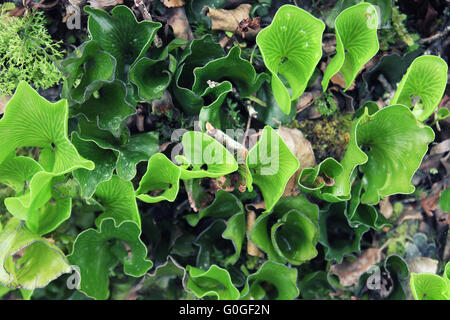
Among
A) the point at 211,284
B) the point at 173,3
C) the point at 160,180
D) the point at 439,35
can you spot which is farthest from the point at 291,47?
A: the point at 211,284

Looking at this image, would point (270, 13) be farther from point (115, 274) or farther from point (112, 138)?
point (115, 274)

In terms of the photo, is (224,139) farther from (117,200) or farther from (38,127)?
(38,127)

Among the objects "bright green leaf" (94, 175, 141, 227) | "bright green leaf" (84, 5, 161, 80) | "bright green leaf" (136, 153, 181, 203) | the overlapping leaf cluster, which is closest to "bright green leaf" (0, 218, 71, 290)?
the overlapping leaf cluster

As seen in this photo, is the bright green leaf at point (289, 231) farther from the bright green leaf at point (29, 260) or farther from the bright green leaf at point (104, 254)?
the bright green leaf at point (29, 260)

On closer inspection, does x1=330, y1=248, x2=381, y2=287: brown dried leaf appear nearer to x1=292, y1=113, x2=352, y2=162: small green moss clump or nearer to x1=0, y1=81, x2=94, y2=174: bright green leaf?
x1=292, y1=113, x2=352, y2=162: small green moss clump

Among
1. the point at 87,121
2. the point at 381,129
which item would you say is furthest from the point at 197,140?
the point at 381,129
